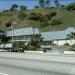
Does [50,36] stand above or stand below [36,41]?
above

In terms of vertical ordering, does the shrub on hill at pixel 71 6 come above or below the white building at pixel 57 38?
above

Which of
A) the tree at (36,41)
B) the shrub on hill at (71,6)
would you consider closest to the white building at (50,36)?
the tree at (36,41)

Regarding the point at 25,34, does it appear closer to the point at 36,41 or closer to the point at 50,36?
the point at 50,36

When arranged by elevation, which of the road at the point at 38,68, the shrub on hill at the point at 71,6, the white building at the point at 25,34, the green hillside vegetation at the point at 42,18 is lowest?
the road at the point at 38,68

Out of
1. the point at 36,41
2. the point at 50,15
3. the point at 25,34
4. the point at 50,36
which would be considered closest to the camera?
the point at 36,41

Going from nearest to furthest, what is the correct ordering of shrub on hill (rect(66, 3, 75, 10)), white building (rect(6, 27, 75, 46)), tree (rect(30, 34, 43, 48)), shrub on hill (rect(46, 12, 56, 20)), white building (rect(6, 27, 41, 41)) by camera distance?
tree (rect(30, 34, 43, 48)) → white building (rect(6, 27, 75, 46)) → white building (rect(6, 27, 41, 41)) → shrub on hill (rect(46, 12, 56, 20)) → shrub on hill (rect(66, 3, 75, 10))

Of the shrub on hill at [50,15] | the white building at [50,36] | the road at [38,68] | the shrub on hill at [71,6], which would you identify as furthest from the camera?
the shrub on hill at [71,6]

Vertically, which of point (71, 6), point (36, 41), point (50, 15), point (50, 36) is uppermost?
point (71, 6)

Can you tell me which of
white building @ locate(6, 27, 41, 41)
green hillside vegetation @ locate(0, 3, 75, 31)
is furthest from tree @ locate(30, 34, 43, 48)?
green hillside vegetation @ locate(0, 3, 75, 31)

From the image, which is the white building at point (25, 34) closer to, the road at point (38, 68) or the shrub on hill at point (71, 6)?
the shrub on hill at point (71, 6)

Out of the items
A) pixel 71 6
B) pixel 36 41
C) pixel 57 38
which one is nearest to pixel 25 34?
pixel 57 38

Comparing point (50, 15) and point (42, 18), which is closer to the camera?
point (42, 18)

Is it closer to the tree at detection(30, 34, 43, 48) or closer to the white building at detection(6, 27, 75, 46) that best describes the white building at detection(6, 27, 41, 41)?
the white building at detection(6, 27, 75, 46)

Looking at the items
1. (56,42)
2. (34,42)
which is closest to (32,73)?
(34,42)
